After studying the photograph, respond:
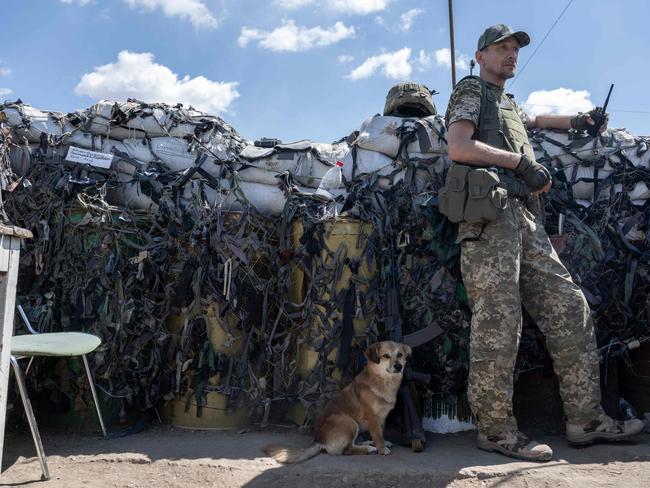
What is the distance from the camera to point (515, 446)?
3359 millimetres

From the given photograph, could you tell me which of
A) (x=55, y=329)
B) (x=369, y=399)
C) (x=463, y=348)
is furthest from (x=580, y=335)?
(x=55, y=329)

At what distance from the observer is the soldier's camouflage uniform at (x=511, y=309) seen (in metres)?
3.42

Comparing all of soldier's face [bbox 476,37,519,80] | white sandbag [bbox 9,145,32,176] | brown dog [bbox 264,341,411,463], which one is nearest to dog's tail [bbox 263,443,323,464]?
brown dog [bbox 264,341,411,463]

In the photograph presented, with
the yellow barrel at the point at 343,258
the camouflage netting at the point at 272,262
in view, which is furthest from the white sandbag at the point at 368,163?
the yellow barrel at the point at 343,258

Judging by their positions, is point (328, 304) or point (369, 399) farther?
point (328, 304)

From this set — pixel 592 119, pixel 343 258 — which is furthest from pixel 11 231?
Result: pixel 592 119

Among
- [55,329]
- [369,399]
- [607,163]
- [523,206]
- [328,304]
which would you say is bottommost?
[369,399]

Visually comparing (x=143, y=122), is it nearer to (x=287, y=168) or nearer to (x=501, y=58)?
(x=287, y=168)

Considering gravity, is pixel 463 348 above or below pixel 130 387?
above

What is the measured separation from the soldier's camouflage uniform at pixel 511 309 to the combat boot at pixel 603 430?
0.04m

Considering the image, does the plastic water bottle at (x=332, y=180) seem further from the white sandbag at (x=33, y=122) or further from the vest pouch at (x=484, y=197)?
the white sandbag at (x=33, y=122)

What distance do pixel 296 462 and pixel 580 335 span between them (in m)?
1.75

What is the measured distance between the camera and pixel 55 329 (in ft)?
13.9

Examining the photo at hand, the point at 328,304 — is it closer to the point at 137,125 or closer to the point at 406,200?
the point at 406,200
